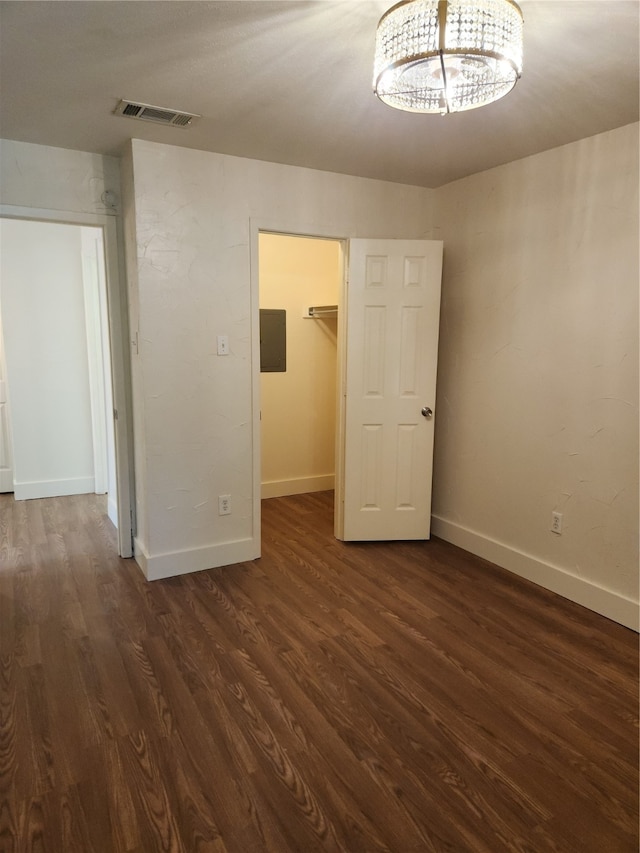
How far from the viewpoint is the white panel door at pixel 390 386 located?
11.3 ft

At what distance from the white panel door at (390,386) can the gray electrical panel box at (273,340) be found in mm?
1267

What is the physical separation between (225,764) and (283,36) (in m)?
2.45

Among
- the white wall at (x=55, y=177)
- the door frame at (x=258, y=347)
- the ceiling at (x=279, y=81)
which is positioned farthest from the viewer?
the door frame at (x=258, y=347)

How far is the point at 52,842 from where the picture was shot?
1497 mm

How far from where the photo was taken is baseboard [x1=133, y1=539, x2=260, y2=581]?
311cm

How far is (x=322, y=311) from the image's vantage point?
4633mm

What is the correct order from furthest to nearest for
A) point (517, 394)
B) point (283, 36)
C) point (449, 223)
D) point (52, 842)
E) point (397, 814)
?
point (449, 223)
point (517, 394)
point (283, 36)
point (397, 814)
point (52, 842)

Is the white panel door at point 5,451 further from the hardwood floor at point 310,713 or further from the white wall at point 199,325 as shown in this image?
the white wall at point 199,325

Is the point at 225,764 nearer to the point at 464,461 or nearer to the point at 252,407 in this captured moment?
the point at 252,407

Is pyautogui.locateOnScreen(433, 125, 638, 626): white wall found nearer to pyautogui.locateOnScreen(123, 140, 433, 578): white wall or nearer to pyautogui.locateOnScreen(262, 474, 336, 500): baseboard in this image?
pyautogui.locateOnScreen(123, 140, 433, 578): white wall

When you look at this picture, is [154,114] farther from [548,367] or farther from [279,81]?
[548,367]

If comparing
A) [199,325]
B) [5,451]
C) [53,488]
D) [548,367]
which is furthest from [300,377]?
[5,451]

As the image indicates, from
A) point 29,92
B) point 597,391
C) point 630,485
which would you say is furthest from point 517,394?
point 29,92

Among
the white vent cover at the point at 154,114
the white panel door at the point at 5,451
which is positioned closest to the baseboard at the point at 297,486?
the white panel door at the point at 5,451
